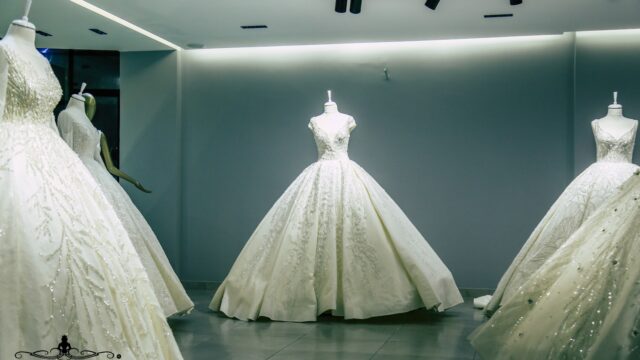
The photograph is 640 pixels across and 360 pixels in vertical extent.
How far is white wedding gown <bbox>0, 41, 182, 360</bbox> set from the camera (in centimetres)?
263

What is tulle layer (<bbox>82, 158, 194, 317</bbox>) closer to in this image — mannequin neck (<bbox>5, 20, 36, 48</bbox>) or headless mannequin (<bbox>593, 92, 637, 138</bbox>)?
mannequin neck (<bbox>5, 20, 36, 48</bbox>)

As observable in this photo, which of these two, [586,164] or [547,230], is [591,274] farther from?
[586,164]

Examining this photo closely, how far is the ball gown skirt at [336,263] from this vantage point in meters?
5.59

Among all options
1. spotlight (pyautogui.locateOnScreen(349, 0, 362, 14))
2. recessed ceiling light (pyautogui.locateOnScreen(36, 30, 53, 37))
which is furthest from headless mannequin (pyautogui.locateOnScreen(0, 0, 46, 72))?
recessed ceiling light (pyautogui.locateOnScreen(36, 30, 53, 37))

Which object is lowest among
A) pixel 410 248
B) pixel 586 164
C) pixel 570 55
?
pixel 410 248

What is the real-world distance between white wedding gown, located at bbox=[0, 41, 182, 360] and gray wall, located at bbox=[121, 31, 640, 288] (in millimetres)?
4519

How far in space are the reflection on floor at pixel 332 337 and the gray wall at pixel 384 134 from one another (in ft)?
5.03

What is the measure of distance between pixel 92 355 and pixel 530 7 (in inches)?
184

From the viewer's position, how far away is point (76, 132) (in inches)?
227

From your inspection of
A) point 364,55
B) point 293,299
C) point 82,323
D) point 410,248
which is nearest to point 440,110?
point 364,55

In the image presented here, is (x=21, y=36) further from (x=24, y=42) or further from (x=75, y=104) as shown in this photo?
(x=75, y=104)

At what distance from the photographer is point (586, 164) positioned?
6.83 meters

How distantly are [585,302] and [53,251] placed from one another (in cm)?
209

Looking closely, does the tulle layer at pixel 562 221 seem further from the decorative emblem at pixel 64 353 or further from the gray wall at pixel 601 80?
the decorative emblem at pixel 64 353
